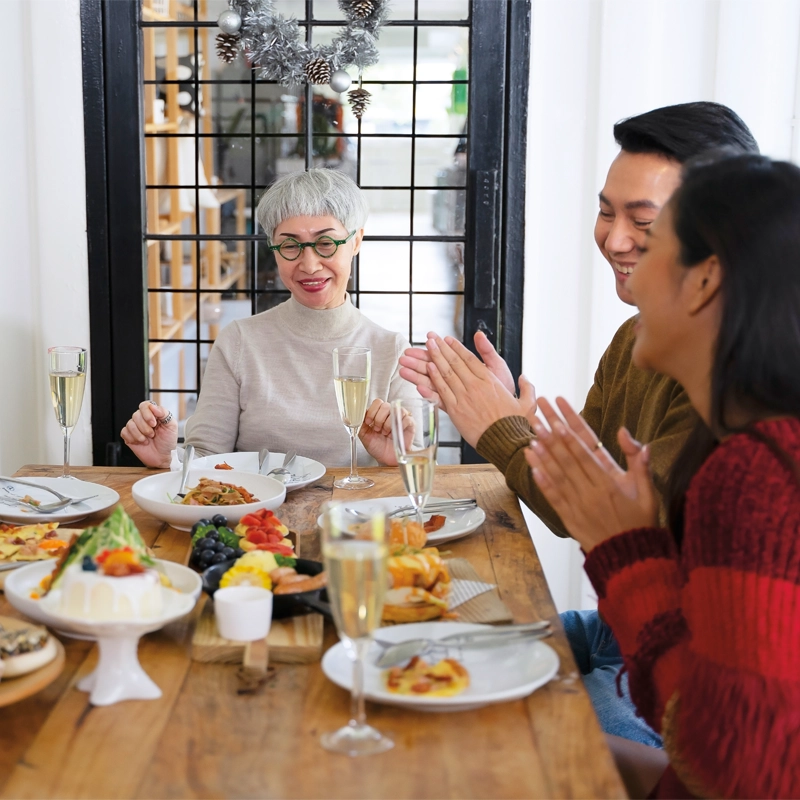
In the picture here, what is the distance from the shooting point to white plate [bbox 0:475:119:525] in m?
1.65

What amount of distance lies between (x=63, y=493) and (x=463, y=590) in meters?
0.82

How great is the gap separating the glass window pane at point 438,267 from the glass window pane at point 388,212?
0.08 m

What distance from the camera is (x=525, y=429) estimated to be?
5.93 ft

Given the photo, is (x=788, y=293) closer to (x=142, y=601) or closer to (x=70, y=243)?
(x=142, y=601)

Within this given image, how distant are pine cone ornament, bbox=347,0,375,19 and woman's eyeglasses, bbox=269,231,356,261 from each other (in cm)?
83

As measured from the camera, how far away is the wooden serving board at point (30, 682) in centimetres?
99

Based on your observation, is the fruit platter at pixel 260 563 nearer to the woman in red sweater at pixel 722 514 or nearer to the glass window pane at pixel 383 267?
the woman in red sweater at pixel 722 514

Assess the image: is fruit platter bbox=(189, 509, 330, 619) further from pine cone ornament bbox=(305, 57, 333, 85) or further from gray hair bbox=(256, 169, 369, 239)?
pine cone ornament bbox=(305, 57, 333, 85)

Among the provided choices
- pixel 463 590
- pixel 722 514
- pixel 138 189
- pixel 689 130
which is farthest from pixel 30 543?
pixel 138 189

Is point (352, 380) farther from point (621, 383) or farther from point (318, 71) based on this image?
point (318, 71)

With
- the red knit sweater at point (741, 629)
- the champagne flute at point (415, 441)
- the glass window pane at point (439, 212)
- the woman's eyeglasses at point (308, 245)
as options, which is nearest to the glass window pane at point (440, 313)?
the glass window pane at point (439, 212)

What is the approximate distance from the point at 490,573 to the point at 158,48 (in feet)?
7.45

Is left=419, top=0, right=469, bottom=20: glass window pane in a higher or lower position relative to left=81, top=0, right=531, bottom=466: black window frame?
higher

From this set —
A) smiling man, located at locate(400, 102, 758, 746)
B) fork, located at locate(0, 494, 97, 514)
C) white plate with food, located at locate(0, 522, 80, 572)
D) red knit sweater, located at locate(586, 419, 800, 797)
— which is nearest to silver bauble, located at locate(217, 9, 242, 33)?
smiling man, located at locate(400, 102, 758, 746)
